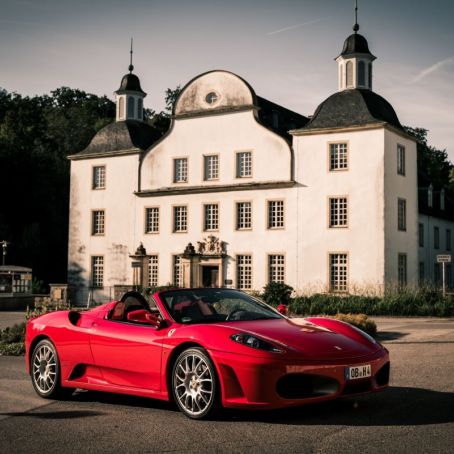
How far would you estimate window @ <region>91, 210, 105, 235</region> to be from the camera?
47562 millimetres

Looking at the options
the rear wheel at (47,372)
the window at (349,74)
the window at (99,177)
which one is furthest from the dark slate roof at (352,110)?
the rear wheel at (47,372)

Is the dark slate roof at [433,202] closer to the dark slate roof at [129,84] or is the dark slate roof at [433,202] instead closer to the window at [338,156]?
the window at [338,156]

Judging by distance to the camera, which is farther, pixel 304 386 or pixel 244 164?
pixel 244 164

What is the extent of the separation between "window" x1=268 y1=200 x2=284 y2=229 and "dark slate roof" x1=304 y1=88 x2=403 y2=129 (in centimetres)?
436

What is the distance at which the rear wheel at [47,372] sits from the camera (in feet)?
28.5

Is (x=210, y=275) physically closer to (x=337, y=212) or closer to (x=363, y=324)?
(x=337, y=212)

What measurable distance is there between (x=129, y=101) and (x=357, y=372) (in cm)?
4463

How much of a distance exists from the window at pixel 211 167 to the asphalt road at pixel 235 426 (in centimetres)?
3438

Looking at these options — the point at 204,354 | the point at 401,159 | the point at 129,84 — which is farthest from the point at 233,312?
the point at 129,84

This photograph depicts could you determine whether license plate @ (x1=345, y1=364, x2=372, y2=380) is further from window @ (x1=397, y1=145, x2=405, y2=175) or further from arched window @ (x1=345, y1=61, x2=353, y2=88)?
arched window @ (x1=345, y1=61, x2=353, y2=88)

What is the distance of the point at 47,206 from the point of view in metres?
60.4

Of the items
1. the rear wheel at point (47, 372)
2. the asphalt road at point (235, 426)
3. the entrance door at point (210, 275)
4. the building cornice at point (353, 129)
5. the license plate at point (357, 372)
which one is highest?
the building cornice at point (353, 129)

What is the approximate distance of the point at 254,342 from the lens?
6.96 m

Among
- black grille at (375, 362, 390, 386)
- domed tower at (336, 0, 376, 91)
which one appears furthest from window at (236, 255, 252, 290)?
black grille at (375, 362, 390, 386)
